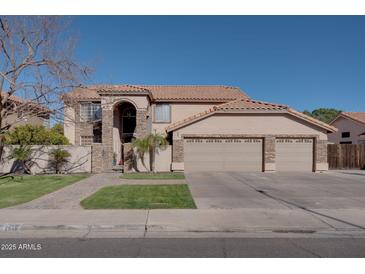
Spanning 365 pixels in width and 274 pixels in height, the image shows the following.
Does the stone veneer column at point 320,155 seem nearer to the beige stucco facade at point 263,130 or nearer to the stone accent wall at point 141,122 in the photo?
the beige stucco facade at point 263,130

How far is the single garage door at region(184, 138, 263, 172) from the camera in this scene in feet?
63.6

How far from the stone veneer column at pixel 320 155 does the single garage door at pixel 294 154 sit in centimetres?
37

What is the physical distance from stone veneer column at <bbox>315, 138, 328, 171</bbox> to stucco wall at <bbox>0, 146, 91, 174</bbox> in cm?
1453

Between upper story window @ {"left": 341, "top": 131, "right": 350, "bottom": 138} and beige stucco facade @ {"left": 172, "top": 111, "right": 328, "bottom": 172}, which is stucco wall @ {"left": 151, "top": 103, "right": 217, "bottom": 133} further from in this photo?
upper story window @ {"left": 341, "top": 131, "right": 350, "bottom": 138}

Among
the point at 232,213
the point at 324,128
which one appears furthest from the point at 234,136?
the point at 232,213

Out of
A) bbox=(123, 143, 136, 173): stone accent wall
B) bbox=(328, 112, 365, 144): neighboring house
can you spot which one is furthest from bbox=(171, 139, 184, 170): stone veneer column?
bbox=(328, 112, 365, 144): neighboring house

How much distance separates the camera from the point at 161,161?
1931 centimetres

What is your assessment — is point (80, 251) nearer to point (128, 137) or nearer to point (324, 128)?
point (324, 128)

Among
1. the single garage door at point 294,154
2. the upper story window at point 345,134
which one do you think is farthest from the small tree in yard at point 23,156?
the upper story window at point 345,134

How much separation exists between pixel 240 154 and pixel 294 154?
3578 millimetres

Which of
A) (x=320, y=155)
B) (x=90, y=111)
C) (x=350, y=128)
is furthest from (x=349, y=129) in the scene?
(x=90, y=111)

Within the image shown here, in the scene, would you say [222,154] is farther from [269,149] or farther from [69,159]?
[69,159]

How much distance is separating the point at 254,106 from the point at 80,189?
1260cm

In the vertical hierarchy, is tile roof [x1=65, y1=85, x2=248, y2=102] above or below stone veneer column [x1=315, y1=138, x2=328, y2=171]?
above
